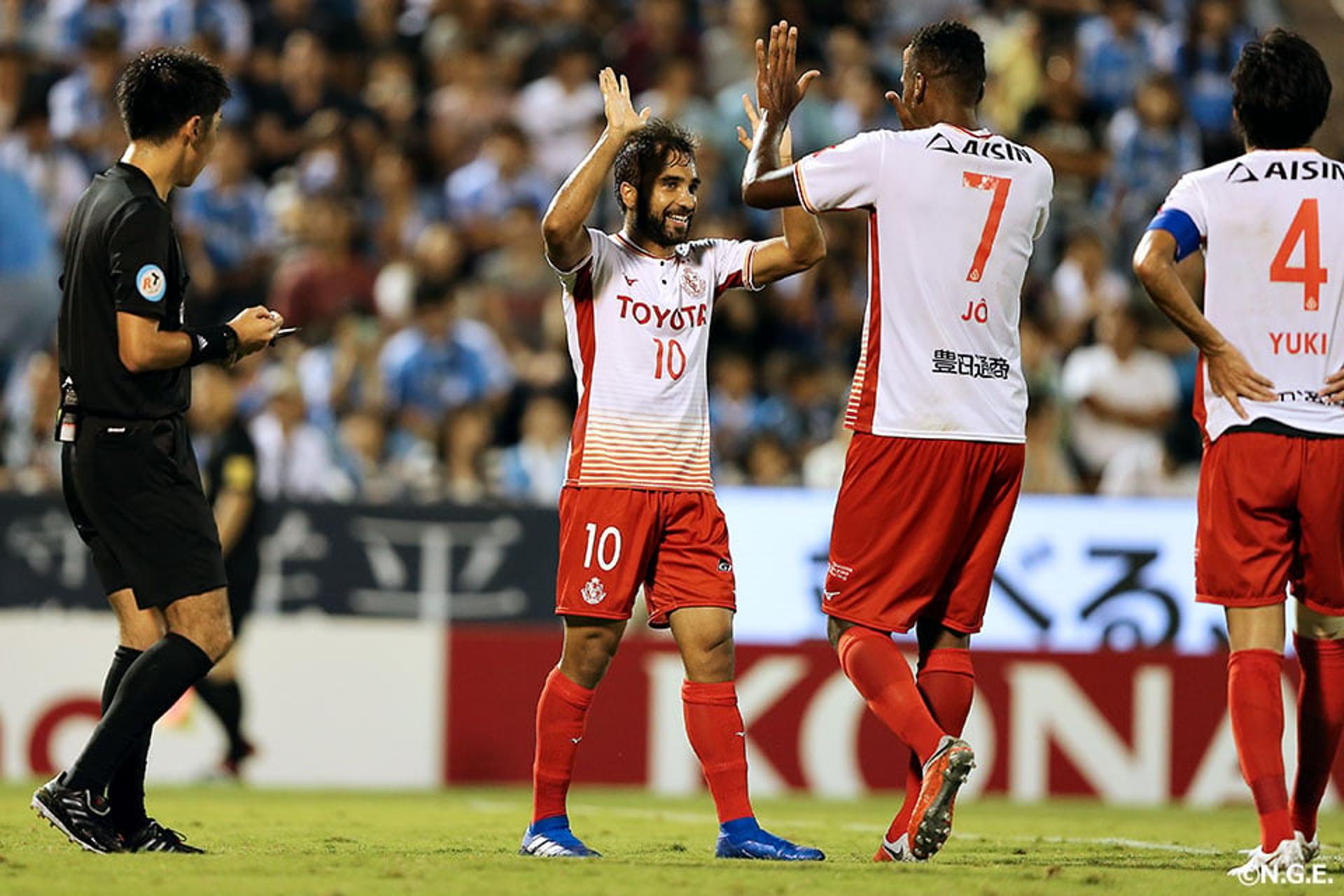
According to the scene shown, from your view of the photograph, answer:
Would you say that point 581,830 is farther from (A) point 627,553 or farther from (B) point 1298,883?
(B) point 1298,883

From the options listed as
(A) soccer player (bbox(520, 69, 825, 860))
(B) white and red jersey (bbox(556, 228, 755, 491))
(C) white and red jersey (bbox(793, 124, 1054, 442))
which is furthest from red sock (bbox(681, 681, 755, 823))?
(C) white and red jersey (bbox(793, 124, 1054, 442))

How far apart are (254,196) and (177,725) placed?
4928mm

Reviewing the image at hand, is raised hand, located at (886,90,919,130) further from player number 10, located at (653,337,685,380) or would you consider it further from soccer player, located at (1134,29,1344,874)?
player number 10, located at (653,337,685,380)

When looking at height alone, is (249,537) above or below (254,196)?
below

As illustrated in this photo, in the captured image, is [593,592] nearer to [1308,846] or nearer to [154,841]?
[154,841]

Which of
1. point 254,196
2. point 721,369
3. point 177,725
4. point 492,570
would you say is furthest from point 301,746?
point 254,196

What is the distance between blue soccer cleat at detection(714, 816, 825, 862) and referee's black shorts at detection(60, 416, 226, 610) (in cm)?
184

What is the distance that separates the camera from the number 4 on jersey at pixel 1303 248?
257 inches

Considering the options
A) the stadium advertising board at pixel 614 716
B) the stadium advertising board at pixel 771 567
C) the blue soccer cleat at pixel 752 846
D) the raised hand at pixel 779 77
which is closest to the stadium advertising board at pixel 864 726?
the stadium advertising board at pixel 614 716

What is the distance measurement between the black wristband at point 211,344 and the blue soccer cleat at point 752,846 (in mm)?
2193

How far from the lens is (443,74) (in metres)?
17.1

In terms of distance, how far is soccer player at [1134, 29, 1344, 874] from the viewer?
6.50 m

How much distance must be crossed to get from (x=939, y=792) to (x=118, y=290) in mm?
2919

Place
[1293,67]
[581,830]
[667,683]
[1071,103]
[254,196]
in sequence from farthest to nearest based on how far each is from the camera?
[1071,103] → [254,196] → [667,683] → [581,830] → [1293,67]
